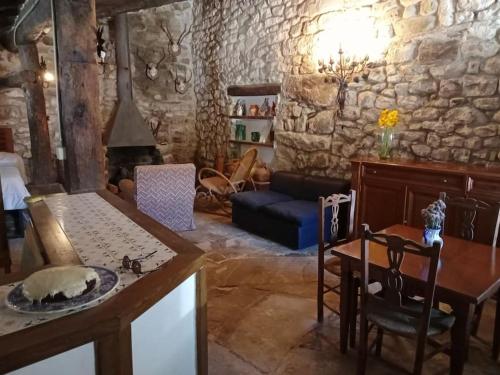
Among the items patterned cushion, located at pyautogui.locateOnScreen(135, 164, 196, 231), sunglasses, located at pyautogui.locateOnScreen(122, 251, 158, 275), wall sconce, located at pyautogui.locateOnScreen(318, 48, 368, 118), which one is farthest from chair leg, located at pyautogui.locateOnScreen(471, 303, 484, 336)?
patterned cushion, located at pyautogui.locateOnScreen(135, 164, 196, 231)

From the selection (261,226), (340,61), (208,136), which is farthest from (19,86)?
(340,61)

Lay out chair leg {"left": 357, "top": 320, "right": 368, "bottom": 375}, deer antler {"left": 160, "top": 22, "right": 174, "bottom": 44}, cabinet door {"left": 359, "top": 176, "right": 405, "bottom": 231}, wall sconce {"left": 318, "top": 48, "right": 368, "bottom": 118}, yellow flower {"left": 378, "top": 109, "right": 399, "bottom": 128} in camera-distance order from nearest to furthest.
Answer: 1. chair leg {"left": 357, "top": 320, "right": 368, "bottom": 375}
2. cabinet door {"left": 359, "top": 176, "right": 405, "bottom": 231}
3. yellow flower {"left": 378, "top": 109, "right": 399, "bottom": 128}
4. wall sconce {"left": 318, "top": 48, "right": 368, "bottom": 118}
5. deer antler {"left": 160, "top": 22, "right": 174, "bottom": 44}

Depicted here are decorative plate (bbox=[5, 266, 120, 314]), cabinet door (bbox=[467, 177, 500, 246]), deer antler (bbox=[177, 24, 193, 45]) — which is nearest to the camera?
decorative plate (bbox=[5, 266, 120, 314])

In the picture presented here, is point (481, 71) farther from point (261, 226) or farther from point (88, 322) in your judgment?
point (88, 322)

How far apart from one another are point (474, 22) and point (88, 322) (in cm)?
367

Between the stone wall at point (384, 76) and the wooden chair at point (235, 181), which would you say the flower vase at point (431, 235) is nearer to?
the stone wall at point (384, 76)

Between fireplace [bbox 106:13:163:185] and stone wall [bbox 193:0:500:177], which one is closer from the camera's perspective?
stone wall [bbox 193:0:500:177]

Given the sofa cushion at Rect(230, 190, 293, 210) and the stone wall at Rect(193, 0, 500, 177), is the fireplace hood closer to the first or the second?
the stone wall at Rect(193, 0, 500, 177)

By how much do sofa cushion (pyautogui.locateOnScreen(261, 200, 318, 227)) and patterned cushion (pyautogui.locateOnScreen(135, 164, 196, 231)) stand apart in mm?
927

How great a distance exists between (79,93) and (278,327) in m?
2.10

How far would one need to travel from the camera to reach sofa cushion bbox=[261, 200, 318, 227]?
153 inches

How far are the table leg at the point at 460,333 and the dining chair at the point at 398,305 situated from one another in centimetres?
9

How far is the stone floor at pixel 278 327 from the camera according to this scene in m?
2.15

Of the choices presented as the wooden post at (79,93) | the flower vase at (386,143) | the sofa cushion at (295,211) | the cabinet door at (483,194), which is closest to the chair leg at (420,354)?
the cabinet door at (483,194)
